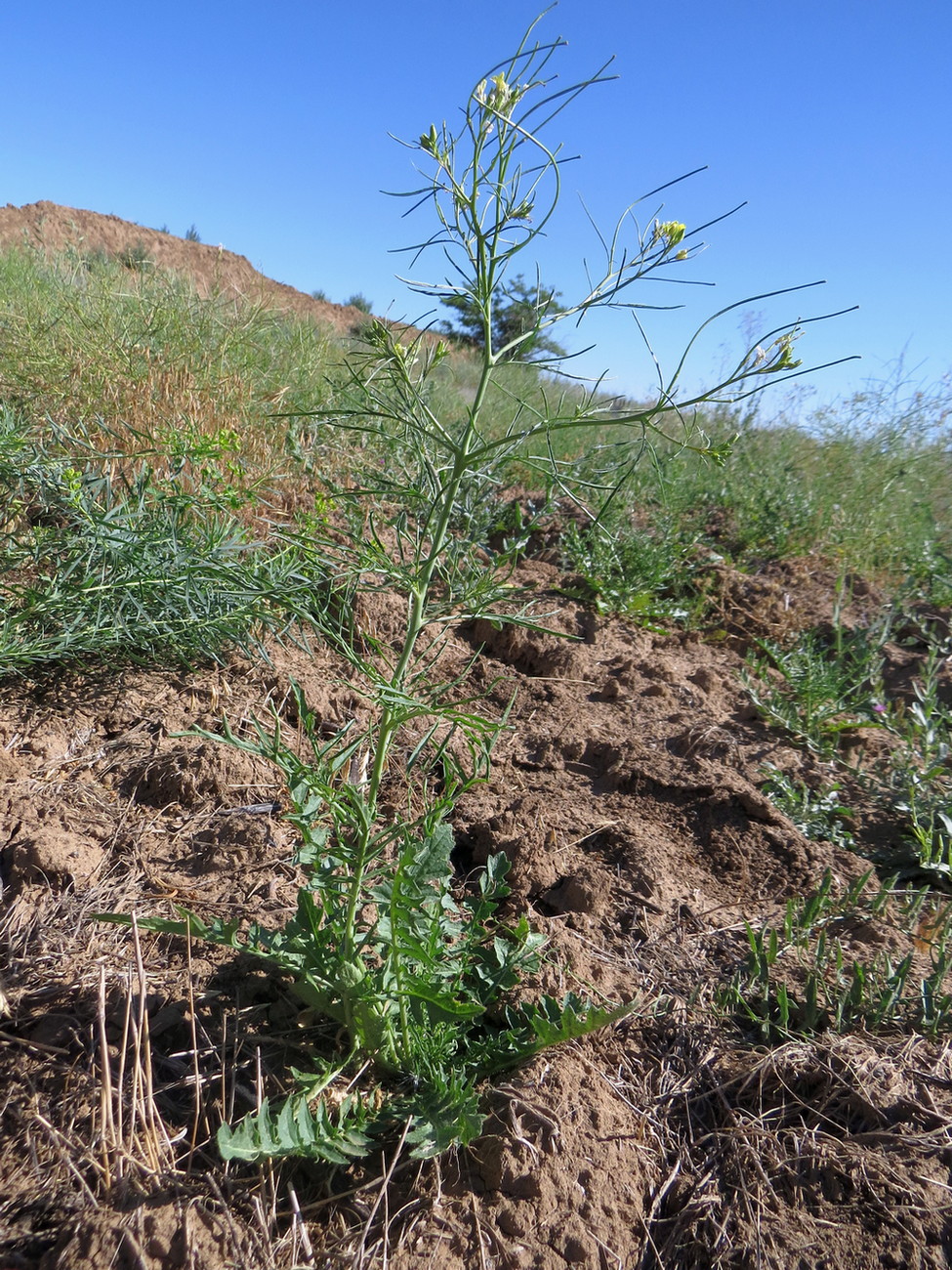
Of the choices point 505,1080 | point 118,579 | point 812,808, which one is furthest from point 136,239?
point 505,1080

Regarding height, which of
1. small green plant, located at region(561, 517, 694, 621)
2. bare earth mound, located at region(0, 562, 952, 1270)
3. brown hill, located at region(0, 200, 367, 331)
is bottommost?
bare earth mound, located at region(0, 562, 952, 1270)

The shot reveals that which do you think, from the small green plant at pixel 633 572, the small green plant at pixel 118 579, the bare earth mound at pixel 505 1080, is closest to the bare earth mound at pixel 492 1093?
the bare earth mound at pixel 505 1080

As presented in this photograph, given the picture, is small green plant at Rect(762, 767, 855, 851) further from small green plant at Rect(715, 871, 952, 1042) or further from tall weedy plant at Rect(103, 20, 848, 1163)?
A: tall weedy plant at Rect(103, 20, 848, 1163)

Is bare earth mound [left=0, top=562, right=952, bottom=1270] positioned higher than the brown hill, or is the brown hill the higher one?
the brown hill

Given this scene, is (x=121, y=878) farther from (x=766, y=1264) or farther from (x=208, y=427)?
(x=208, y=427)

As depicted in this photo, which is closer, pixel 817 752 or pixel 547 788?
pixel 547 788

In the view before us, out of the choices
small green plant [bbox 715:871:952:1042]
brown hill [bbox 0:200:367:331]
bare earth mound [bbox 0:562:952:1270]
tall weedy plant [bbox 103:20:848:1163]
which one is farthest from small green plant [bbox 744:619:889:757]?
brown hill [bbox 0:200:367:331]

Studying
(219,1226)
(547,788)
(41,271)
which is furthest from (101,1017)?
(41,271)

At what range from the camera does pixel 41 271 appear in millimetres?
4703

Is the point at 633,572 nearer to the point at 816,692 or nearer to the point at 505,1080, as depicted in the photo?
the point at 816,692

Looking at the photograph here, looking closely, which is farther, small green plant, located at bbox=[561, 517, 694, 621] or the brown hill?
the brown hill

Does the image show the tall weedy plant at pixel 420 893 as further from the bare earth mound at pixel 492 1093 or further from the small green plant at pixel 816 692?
the small green plant at pixel 816 692

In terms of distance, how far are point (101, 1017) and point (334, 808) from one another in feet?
1.39

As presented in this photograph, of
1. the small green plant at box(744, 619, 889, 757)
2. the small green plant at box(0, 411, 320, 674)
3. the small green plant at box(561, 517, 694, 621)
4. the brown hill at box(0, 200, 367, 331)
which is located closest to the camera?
the small green plant at box(0, 411, 320, 674)
